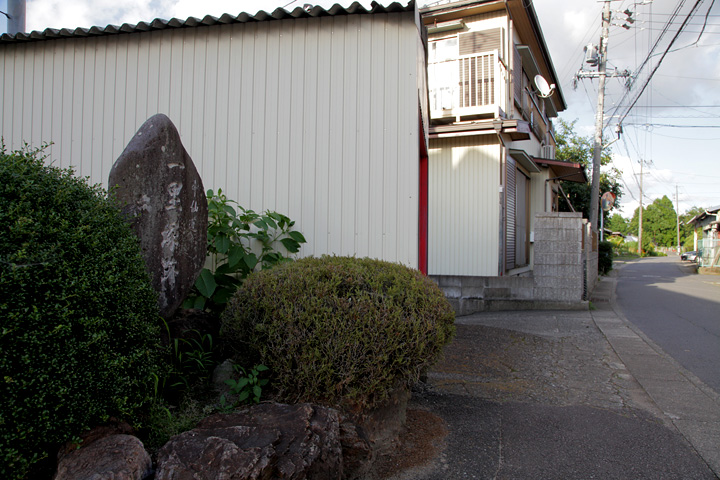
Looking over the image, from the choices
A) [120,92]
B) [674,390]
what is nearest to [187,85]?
[120,92]

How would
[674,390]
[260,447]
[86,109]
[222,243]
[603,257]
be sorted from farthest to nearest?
[603,257]
[86,109]
[674,390]
[222,243]
[260,447]

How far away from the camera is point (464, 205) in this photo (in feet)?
33.6

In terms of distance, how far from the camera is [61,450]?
209 cm

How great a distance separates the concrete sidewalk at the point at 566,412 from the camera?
2.97 m

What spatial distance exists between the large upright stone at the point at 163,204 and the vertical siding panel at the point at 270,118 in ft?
5.42

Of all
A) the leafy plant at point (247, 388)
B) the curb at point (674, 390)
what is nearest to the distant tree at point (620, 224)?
the curb at point (674, 390)

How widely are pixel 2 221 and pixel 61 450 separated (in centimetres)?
102

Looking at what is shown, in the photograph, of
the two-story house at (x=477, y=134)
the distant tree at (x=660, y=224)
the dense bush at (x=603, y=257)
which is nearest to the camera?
the two-story house at (x=477, y=134)

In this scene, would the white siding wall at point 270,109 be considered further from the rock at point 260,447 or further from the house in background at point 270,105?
the rock at point 260,447

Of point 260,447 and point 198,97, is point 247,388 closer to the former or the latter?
point 260,447

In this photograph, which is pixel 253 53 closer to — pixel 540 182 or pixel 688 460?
pixel 688 460

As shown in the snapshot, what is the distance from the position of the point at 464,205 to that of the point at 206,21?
6.58 meters

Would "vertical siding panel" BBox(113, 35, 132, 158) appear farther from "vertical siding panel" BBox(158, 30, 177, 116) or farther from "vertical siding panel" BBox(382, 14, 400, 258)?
"vertical siding panel" BBox(382, 14, 400, 258)

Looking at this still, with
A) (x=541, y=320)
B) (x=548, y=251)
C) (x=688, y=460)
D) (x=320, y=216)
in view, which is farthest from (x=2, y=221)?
(x=548, y=251)
